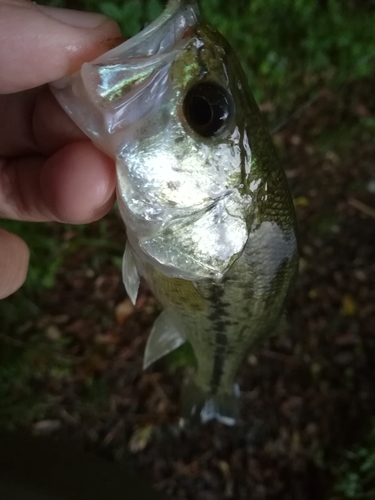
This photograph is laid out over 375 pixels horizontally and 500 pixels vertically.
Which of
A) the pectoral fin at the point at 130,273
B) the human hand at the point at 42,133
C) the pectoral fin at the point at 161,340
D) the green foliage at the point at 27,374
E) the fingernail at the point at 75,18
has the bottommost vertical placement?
the green foliage at the point at 27,374

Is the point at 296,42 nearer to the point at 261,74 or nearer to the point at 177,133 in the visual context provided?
the point at 261,74

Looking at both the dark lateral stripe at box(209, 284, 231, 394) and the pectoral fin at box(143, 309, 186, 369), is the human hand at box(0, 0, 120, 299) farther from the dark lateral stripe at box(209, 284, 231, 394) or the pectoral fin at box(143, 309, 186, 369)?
the pectoral fin at box(143, 309, 186, 369)

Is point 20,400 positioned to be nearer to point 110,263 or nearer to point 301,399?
point 110,263

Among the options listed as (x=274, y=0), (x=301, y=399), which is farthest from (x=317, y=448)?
(x=274, y=0)

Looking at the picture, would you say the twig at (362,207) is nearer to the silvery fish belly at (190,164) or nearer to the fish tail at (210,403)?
the fish tail at (210,403)

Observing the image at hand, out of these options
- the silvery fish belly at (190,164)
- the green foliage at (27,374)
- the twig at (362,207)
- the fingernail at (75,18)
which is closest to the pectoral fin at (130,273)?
the silvery fish belly at (190,164)

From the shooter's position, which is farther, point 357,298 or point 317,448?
point 357,298

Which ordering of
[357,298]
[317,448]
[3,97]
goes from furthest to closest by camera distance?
[357,298] → [317,448] → [3,97]

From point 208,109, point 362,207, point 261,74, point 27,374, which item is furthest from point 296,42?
point 27,374
